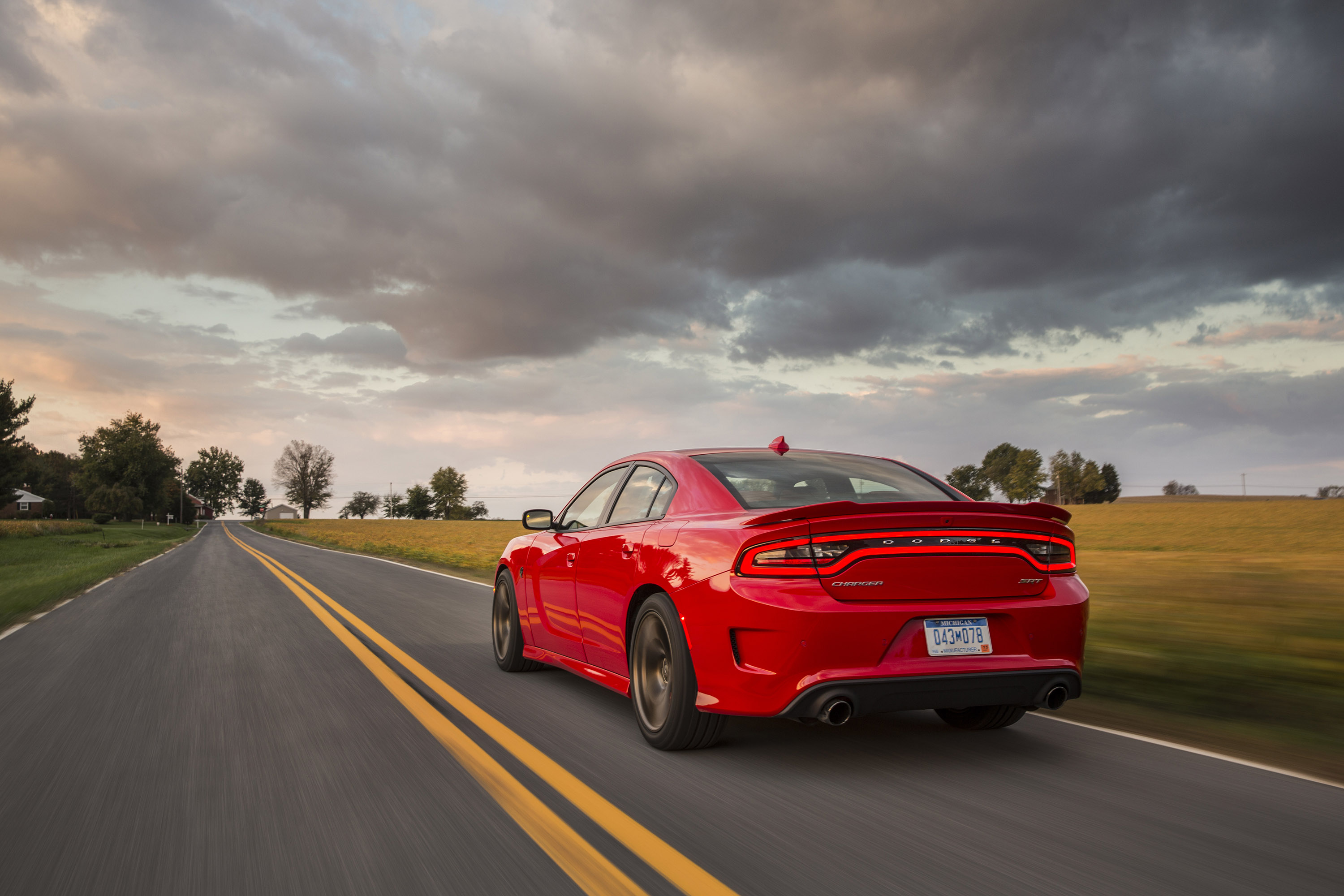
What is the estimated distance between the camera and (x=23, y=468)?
190 ft

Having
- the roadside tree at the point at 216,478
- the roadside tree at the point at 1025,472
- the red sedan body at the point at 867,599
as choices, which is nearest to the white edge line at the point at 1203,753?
the red sedan body at the point at 867,599

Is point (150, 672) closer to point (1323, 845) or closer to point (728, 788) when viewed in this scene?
point (728, 788)

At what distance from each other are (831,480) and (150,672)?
5.43 meters

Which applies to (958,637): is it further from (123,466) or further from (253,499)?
(253,499)

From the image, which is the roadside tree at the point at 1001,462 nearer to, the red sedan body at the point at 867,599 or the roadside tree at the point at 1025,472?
the roadside tree at the point at 1025,472

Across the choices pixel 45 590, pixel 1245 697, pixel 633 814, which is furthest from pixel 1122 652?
pixel 45 590

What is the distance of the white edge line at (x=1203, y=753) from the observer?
12.5ft

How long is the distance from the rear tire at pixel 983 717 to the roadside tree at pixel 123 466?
11577 centimetres

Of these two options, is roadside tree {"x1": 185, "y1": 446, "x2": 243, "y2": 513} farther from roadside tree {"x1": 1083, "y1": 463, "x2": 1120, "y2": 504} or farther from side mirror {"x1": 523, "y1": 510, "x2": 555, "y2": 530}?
side mirror {"x1": 523, "y1": 510, "x2": 555, "y2": 530}

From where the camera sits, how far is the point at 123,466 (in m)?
105

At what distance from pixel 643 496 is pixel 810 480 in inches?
40.1

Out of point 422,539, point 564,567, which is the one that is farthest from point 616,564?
point 422,539

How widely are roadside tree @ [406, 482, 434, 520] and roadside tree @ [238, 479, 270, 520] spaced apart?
47.7 m

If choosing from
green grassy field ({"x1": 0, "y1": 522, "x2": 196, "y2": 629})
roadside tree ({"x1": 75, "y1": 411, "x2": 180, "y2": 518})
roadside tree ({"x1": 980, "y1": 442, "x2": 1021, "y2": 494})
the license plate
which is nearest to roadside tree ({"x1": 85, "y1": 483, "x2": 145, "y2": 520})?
roadside tree ({"x1": 75, "y1": 411, "x2": 180, "y2": 518})
